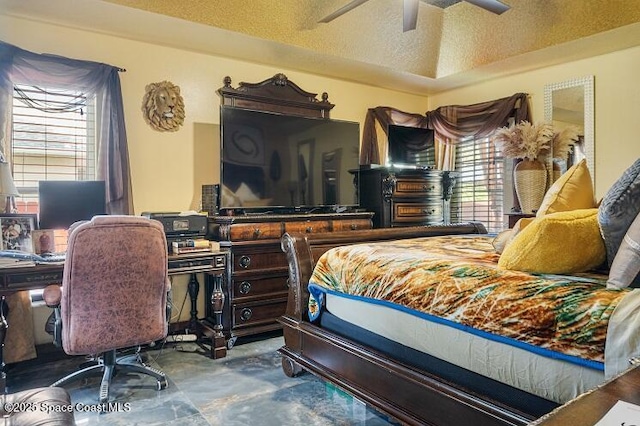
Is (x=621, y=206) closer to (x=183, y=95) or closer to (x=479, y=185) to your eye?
(x=183, y=95)

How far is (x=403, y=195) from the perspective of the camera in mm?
4574

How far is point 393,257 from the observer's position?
201 cm

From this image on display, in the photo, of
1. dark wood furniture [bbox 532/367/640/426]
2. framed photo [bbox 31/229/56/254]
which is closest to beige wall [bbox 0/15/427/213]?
framed photo [bbox 31/229/56/254]

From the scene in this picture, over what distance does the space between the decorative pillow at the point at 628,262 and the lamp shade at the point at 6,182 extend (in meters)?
3.22

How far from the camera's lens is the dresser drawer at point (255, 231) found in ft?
11.4

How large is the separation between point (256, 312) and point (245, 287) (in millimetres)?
241

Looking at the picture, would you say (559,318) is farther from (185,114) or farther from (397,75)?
(397,75)

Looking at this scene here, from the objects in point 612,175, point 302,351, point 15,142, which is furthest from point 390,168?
point 15,142

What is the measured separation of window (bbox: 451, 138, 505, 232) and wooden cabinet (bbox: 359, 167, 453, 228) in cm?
51

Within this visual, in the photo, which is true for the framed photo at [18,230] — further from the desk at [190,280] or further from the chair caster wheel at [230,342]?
the chair caster wheel at [230,342]

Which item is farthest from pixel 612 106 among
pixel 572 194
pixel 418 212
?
pixel 572 194

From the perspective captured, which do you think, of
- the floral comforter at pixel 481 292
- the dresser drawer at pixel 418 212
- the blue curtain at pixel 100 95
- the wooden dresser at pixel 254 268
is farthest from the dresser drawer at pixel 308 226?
the floral comforter at pixel 481 292

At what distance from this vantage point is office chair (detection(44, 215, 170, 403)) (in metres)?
2.25

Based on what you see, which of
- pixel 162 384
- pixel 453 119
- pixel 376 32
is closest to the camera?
pixel 162 384
